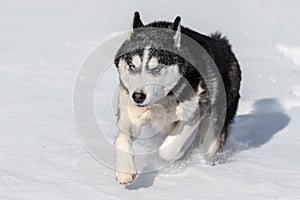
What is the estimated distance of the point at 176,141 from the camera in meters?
4.95

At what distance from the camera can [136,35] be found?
16.3 feet

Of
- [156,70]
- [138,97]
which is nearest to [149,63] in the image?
[156,70]

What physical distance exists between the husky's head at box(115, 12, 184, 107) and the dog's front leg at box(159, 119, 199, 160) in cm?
37

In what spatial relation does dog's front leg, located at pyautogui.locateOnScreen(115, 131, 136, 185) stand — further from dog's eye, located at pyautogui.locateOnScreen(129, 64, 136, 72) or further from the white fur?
dog's eye, located at pyautogui.locateOnScreen(129, 64, 136, 72)

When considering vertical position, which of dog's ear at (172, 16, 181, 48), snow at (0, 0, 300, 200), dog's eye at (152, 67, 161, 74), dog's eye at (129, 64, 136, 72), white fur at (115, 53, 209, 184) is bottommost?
snow at (0, 0, 300, 200)

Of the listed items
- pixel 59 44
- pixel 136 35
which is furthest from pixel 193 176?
pixel 59 44

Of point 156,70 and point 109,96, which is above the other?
point 156,70

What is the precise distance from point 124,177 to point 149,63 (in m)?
0.91

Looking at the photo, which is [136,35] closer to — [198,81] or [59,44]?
[198,81]

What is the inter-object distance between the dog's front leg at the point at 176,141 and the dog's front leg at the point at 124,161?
1.26ft

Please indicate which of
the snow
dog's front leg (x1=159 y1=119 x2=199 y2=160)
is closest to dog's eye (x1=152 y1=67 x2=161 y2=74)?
dog's front leg (x1=159 y1=119 x2=199 y2=160)

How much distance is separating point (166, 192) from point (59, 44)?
20.1 feet

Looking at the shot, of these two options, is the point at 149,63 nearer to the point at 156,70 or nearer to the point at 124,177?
the point at 156,70

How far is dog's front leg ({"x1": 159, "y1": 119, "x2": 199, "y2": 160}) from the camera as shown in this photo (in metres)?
4.95
